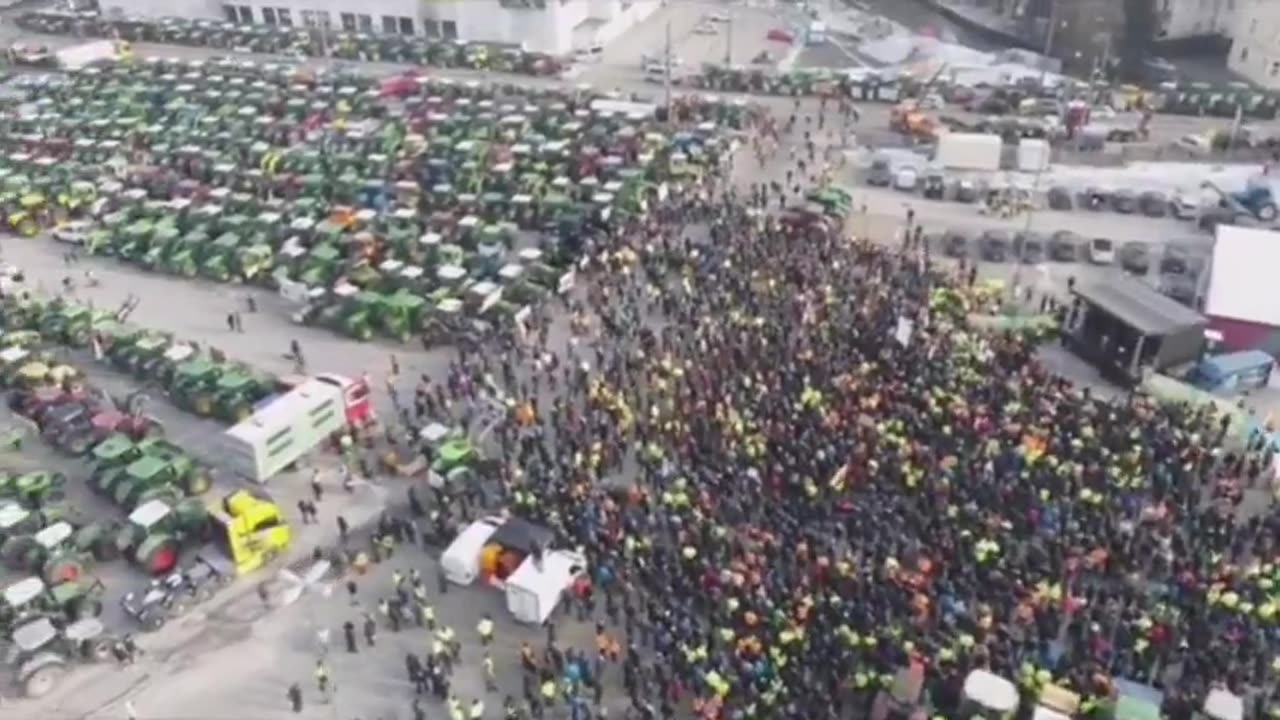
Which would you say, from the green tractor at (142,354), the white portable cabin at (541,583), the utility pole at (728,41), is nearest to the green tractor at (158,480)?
the green tractor at (142,354)

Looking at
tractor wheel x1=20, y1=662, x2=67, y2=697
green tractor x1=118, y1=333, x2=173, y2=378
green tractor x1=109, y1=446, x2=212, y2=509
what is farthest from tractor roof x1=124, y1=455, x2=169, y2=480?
green tractor x1=118, y1=333, x2=173, y2=378

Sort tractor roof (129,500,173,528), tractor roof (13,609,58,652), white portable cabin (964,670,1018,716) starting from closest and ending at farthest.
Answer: white portable cabin (964,670,1018,716) → tractor roof (13,609,58,652) → tractor roof (129,500,173,528)

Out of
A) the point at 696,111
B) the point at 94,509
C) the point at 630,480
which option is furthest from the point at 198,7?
the point at 630,480

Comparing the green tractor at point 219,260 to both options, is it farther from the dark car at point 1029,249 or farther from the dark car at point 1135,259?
the dark car at point 1135,259

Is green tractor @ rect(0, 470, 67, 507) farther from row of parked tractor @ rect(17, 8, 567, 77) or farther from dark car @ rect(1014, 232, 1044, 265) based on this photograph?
row of parked tractor @ rect(17, 8, 567, 77)

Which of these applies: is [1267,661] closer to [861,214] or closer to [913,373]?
[913,373]

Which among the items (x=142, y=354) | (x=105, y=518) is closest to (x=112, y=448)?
(x=105, y=518)
